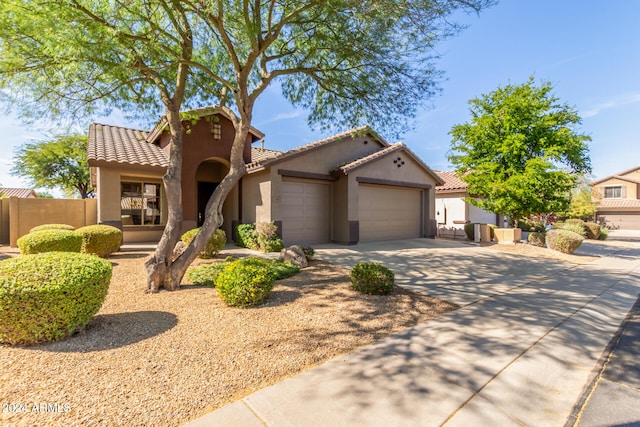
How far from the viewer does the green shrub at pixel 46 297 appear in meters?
3.38

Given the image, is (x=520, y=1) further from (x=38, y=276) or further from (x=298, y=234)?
(x=38, y=276)

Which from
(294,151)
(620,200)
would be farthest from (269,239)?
(620,200)

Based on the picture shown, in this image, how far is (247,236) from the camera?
12.5 m

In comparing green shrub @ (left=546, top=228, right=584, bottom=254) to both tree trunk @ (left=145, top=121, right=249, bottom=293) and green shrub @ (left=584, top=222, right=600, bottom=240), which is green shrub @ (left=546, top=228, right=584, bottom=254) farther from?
tree trunk @ (left=145, top=121, right=249, bottom=293)

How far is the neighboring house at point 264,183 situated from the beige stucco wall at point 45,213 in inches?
64.6

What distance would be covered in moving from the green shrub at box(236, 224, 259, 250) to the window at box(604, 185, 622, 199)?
158 feet

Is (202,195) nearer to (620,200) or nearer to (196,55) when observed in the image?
(196,55)

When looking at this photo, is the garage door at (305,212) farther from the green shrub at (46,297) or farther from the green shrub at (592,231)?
the green shrub at (592,231)

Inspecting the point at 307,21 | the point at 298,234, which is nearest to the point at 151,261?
the point at 307,21

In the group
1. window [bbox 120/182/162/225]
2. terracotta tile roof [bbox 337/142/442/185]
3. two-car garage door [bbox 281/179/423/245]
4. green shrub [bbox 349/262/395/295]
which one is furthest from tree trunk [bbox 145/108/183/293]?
window [bbox 120/182/162/225]

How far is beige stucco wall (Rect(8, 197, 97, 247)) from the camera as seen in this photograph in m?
11.6

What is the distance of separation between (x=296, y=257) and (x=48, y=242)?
6886 millimetres

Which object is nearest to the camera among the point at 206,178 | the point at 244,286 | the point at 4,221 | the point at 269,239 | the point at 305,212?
the point at 244,286

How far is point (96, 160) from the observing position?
1130cm
